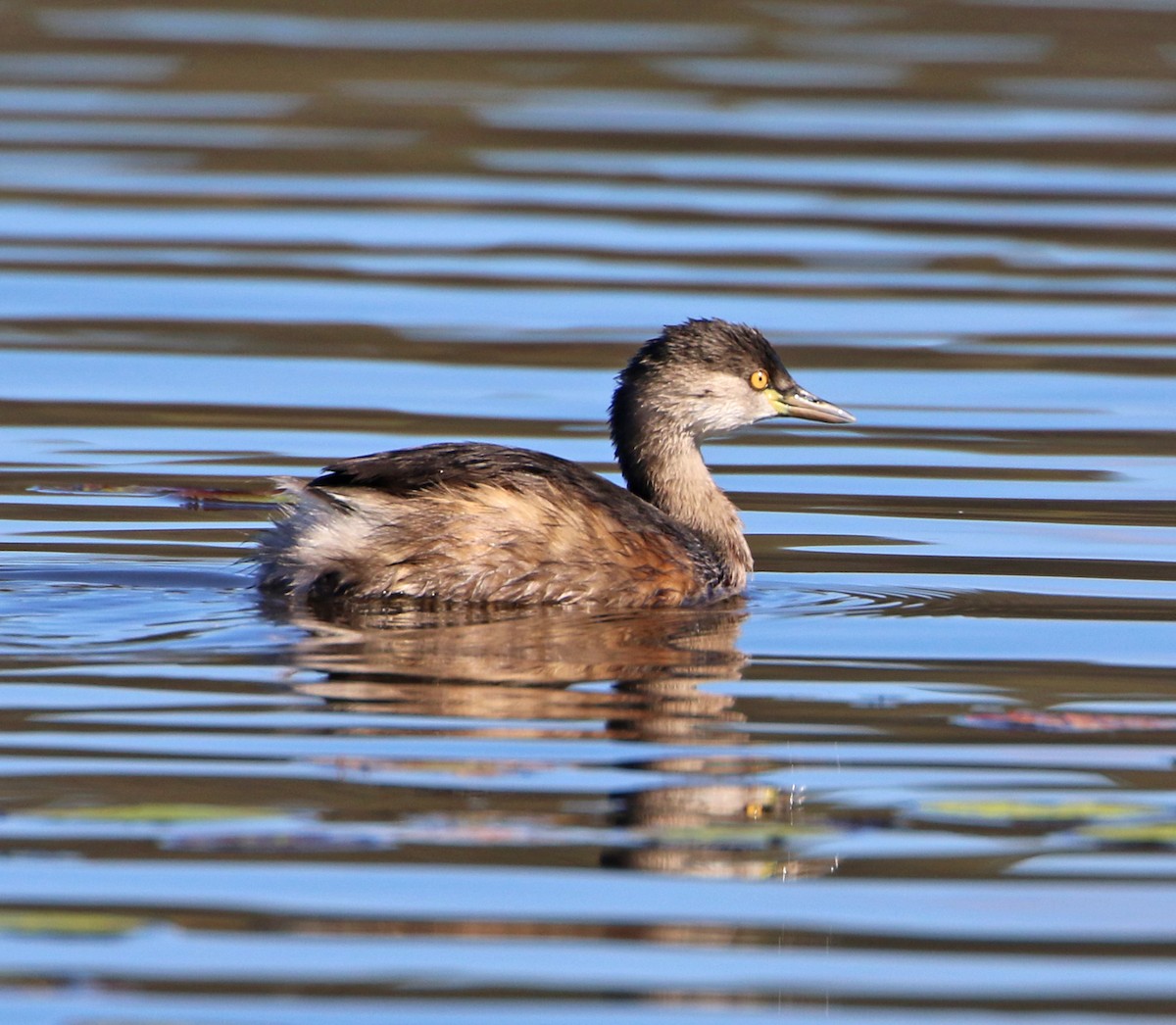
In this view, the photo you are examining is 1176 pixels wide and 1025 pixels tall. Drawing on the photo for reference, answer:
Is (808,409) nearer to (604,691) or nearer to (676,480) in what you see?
(676,480)

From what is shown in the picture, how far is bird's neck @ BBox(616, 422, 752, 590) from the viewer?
9805mm

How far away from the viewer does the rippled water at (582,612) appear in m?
5.41

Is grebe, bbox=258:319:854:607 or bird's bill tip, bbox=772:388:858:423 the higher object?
bird's bill tip, bbox=772:388:858:423

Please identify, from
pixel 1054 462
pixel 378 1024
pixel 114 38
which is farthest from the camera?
pixel 114 38

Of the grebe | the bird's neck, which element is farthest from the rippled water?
the bird's neck

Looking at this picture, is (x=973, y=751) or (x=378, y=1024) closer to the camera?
(x=378, y=1024)

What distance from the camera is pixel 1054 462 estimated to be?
11.7 meters

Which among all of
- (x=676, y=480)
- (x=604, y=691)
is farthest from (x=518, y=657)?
(x=676, y=480)

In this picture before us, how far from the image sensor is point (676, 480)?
9922 millimetres

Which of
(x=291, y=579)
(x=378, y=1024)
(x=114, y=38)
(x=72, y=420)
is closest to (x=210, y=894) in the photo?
(x=378, y=1024)

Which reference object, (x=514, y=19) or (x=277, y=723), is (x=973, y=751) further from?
(x=514, y=19)

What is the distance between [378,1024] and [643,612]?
412cm

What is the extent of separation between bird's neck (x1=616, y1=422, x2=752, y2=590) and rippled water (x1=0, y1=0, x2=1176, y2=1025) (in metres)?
0.38

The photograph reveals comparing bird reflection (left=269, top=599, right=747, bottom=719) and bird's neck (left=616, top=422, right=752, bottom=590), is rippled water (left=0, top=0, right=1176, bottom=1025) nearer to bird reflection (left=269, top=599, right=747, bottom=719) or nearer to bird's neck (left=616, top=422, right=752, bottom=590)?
bird reflection (left=269, top=599, right=747, bottom=719)
